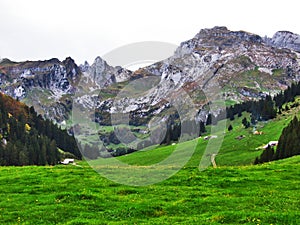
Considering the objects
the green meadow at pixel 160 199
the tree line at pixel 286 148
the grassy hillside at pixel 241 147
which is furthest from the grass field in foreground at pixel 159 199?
the grassy hillside at pixel 241 147

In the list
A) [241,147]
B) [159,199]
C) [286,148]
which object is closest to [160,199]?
[159,199]

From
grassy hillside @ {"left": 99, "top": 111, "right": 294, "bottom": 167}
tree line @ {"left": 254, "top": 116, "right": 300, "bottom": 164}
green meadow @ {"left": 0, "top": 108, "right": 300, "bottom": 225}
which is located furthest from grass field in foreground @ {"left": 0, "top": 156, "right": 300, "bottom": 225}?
grassy hillside @ {"left": 99, "top": 111, "right": 294, "bottom": 167}

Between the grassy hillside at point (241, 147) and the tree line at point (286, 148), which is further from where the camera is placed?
the grassy hillside at point (241, 147)

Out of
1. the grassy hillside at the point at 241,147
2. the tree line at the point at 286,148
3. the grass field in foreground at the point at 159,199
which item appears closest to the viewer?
the grass field in foreground at the point at 159,199

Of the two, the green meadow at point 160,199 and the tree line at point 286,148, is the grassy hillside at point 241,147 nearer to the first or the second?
the tree line at point 286,148

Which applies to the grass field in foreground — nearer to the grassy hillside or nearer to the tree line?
the tree line

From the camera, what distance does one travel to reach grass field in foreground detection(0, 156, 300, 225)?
2395cm

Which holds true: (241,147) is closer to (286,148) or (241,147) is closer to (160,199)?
(286,148)

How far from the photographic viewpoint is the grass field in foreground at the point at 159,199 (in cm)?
2395

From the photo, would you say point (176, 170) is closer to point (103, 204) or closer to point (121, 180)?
point (121, 180)

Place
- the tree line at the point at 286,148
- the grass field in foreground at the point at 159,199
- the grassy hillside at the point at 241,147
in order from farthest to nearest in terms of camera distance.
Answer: the grassy hillside at the point at 241,147, the tree line at the point at 286,148, the grass field in foreground at the point at 159,199

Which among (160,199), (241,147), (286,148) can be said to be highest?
(160,199)

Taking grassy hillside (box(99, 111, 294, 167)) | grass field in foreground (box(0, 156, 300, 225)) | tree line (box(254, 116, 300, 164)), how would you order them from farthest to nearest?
grassy hillside (box(99, 111, 294, 167))
tree line (box(254, 116, 300, 164))
grass field in foreground (box(0, 156, 300, 225))

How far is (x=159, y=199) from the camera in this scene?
30484 millimetres
